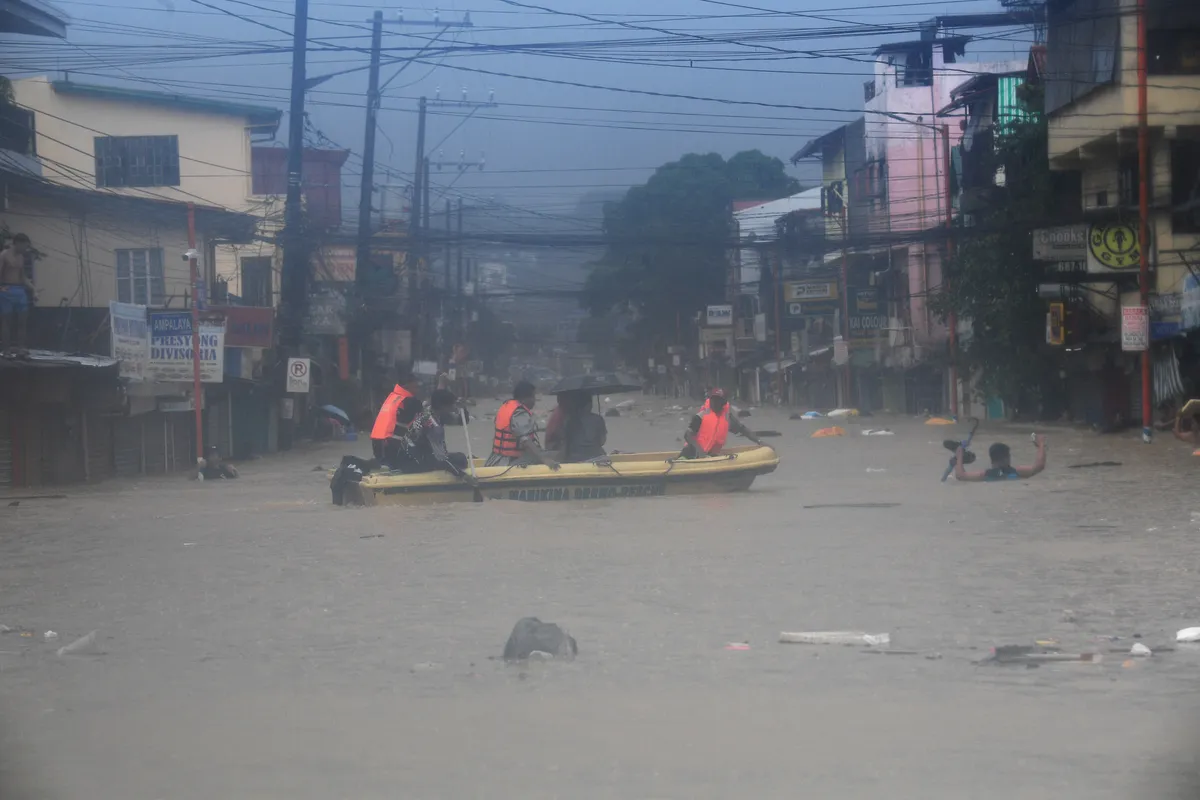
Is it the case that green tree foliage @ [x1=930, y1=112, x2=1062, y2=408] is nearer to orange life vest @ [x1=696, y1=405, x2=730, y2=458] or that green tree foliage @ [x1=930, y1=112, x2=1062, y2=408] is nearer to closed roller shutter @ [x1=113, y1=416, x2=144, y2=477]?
orange life vest @ [x1=696, y1=405, x2=730, y2=458]

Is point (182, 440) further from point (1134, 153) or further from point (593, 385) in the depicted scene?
point (1134, 153)

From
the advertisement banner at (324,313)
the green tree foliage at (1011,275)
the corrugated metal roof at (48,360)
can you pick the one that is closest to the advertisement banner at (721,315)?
the green tree foliage at (1011,275)

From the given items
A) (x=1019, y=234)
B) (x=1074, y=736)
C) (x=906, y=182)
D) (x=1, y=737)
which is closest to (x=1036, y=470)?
(x=1074, y=736)

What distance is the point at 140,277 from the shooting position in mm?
32938

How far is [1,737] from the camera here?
6668 mm

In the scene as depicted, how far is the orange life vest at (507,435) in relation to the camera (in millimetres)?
18094

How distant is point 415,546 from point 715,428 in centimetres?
609

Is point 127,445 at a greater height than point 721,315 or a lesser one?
lesser

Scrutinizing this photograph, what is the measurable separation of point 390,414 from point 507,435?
1495 millimetres

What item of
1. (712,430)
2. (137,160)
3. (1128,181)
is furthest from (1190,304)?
(137,160)

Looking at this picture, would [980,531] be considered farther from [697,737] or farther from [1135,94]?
[1135,94]

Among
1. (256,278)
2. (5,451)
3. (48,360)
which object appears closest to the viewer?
(48,360)

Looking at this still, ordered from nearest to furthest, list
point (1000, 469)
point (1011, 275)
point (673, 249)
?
point (1000, 469), point (1011, 275), point (673, 249)

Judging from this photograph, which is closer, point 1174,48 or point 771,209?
point 1174,48
